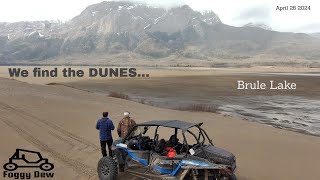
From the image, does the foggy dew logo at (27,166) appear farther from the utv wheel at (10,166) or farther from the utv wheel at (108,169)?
the utv wheel at (108,169)

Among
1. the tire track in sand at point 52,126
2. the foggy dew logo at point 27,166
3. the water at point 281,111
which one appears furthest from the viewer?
the water at point 281,111

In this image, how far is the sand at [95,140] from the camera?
11.3 meters

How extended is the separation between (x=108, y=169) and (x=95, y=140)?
17.4 feet

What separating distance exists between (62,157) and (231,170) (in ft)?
20.7

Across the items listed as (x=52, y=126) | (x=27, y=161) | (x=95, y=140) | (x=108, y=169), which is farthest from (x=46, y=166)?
(x=52, y=126)

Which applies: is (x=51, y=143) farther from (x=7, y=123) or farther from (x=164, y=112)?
(x=164, y=112)

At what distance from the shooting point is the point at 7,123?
677 inches

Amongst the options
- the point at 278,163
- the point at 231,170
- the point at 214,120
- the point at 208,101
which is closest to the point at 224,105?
the point at 208,101

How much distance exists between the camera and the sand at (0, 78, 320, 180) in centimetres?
1130

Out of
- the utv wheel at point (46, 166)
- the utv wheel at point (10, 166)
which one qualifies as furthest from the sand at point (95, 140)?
the utv wheel at point (10, 166)

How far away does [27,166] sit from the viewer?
11203mm

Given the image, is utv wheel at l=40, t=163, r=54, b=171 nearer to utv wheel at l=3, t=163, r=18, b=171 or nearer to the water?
utv wheel at l=3, t=163, r=18, b=171

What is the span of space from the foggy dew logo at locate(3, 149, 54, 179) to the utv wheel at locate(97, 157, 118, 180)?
171cm

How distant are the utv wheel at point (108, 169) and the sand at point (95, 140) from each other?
1.81 feet
